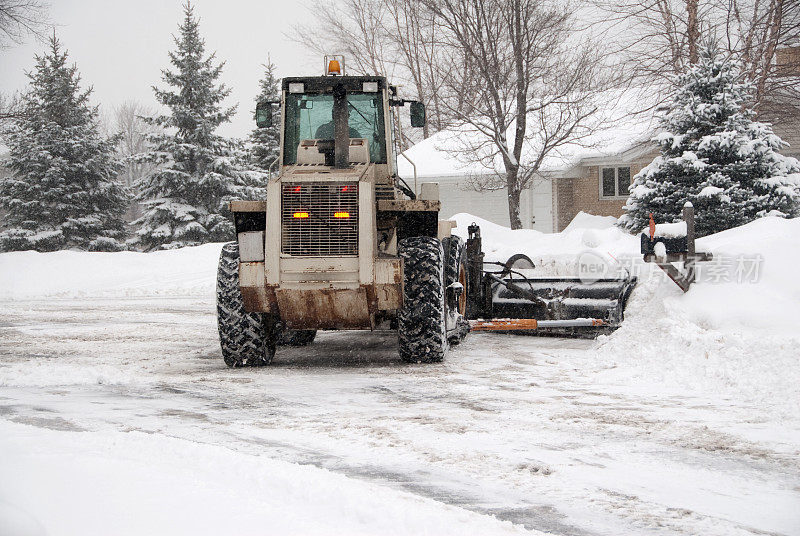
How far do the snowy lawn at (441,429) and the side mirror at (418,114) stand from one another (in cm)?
261

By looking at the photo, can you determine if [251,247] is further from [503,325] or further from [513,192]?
[513,192]

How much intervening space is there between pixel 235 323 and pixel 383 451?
→ 400 centimetres

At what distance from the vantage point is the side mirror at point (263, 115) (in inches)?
384

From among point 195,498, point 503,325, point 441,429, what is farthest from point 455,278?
point 195,498

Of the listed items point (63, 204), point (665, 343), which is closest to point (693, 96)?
point (665, 343)

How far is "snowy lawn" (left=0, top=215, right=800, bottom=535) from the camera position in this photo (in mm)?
3826

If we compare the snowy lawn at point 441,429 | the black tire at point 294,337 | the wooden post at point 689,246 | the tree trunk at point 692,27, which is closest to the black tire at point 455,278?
the snowy lawn at point 441,429

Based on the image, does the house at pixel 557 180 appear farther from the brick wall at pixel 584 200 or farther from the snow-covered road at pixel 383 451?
the snow-covered road at pixel 383 451

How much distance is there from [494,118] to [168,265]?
10.6m

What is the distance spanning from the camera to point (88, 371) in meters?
8.31

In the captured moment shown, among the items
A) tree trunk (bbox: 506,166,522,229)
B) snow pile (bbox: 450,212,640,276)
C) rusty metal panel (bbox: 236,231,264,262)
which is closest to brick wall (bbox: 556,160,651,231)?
tree trunk (bbox: 506,166,522,229)

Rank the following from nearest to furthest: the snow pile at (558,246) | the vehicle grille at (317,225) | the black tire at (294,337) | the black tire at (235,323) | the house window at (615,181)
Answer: the vehicle grille at (317,225) < the black tire at (235,323) < the black tire at (294,337) < the snow pile at (558,246) < the house window at (615,181)

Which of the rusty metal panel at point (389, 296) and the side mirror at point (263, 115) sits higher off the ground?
the side mirror at point (263, 115)

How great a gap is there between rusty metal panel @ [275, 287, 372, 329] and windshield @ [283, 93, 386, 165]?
2.02 metres
